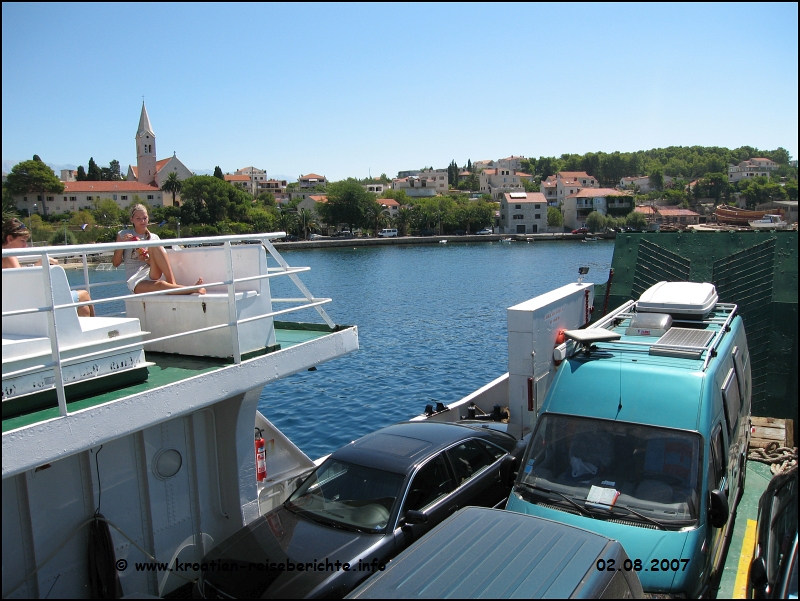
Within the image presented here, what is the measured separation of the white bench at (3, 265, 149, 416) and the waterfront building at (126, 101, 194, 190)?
16164 cm

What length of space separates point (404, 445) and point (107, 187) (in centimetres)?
15065

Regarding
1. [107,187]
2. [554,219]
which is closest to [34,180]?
[107,187]

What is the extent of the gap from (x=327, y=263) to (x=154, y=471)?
8194 cm

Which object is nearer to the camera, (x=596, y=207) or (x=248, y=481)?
(x=248, y=481)

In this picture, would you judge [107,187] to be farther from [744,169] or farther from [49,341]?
[744,169]

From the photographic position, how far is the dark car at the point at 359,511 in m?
5.72

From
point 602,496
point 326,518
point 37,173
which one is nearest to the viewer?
point 602,496

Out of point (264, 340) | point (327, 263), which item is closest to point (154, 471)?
point (264, 340)

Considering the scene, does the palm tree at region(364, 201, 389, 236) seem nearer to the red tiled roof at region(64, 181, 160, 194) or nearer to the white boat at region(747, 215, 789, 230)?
the red tiled roof at region(64, 181, 160, 194)

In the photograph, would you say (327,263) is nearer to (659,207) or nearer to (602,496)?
(602,496)

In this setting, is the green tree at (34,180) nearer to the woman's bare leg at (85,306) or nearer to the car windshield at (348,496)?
the woman's bare leg at (85,306)

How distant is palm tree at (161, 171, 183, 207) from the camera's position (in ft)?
461

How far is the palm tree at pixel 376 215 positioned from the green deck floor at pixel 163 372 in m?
135

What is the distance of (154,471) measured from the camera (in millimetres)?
6094
